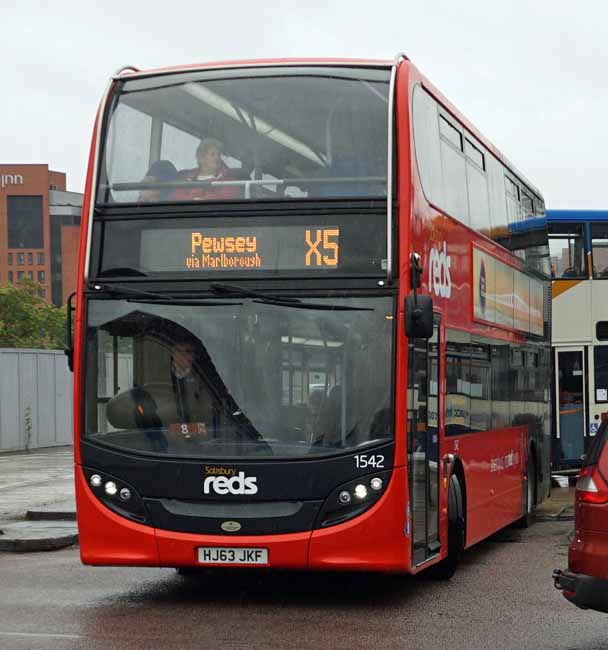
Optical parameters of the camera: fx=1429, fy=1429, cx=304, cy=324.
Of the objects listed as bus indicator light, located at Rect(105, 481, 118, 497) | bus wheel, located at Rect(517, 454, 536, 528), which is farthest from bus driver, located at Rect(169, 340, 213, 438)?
bus wheel, located at Rect(517, 454, 536, 528)

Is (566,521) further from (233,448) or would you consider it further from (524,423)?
(233,448)

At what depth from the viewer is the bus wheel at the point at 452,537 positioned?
12.3 meters

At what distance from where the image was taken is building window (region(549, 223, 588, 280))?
77.2 feet

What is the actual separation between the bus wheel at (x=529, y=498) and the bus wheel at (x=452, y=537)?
470 centimetres

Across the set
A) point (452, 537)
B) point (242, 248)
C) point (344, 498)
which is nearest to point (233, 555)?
point (344, 498)

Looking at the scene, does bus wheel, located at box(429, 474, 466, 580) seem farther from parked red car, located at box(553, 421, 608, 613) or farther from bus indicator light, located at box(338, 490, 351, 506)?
parked red car, located at box(553, 421, 608, 613)

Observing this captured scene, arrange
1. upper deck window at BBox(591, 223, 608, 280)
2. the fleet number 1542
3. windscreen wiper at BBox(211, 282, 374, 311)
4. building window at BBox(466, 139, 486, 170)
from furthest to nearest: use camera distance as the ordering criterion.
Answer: upper deck window at BBox(591, 223, 608, 280) → building window at BBox(466, 139, 486, 170) → windscreen wiper at BBox(211, 282, 374, 311) → the fleet number 1542

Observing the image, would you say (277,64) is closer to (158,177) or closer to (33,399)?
(158,177)

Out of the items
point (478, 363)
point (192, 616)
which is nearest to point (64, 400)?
point (478, 363)

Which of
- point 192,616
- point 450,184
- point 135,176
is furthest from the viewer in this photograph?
point 450,184

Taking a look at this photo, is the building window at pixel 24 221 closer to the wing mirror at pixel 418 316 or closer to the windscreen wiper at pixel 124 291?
the windscreen wiper at pixel 124 291

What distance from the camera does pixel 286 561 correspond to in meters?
10.2

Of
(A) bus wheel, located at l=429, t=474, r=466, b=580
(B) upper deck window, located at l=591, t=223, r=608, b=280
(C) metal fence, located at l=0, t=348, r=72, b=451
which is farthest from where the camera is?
(C) metal fence, located at l=0, t=348, r=72, b=451

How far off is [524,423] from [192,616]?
24.7 feet
